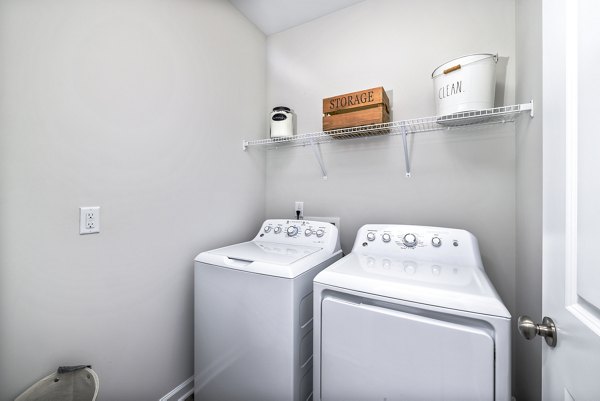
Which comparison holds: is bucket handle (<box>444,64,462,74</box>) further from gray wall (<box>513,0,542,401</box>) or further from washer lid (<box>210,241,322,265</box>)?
washer lid (<box>210,241,322,265</box>)

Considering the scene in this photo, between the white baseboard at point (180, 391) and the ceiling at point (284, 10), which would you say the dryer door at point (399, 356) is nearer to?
the white baseboard at point (180, 391)

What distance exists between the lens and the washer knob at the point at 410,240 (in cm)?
141

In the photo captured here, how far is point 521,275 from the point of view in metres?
1.32

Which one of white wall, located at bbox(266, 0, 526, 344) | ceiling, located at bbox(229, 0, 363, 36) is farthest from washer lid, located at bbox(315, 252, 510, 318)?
ceiling, located at bbox(229, 0, 363, 36)

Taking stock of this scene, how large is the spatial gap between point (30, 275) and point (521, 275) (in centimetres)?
225

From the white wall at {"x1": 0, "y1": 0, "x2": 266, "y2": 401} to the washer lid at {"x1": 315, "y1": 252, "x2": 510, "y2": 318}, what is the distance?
3.28ft

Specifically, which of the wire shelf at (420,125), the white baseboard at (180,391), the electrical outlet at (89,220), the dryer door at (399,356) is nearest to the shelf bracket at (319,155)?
the wire shelf at (420,125)

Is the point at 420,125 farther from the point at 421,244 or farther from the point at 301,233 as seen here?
the point at 301,233

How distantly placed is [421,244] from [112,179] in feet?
5.37

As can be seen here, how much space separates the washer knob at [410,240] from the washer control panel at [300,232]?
0.42m

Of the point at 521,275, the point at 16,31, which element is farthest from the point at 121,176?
the point at 521,275

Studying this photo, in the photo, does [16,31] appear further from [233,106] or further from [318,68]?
[318,68]

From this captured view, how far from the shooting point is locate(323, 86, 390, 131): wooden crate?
1595mm

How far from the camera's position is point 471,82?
1.29 metres
